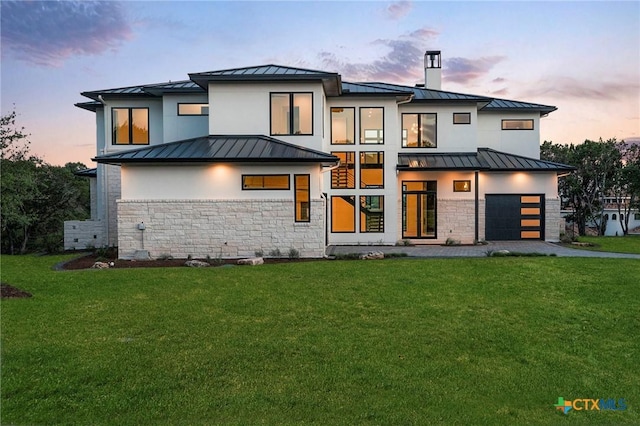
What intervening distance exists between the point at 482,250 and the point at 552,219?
610 centimetres

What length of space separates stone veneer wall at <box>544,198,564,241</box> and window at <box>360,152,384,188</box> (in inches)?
341

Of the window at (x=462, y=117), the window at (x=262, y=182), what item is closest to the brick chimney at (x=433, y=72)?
the window at (x=462, y=117)

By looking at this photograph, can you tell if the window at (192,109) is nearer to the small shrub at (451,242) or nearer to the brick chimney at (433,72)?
the brick chimney at (433,72)

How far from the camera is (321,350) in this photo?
534cm

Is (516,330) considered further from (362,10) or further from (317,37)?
(317,37)

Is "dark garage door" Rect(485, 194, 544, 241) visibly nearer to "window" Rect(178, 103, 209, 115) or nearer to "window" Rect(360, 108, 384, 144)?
"window" Rect(360, 108, 384, 144)

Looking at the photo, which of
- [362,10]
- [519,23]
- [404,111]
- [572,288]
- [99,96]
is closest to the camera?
[572,288]

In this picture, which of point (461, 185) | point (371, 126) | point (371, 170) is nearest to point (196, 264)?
point (371, 170)

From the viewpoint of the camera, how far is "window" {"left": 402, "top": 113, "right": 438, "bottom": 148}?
763 inches

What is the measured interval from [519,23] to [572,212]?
22.9 m

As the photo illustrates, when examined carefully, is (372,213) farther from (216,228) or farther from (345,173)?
(216,228)

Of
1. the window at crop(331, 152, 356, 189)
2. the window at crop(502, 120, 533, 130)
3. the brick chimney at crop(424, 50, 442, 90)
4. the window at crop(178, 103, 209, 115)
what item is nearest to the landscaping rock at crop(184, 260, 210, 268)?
the window at crop(331, 152, 356, 189)

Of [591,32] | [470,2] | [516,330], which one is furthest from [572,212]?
[516,330]

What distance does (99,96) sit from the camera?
1756cm
